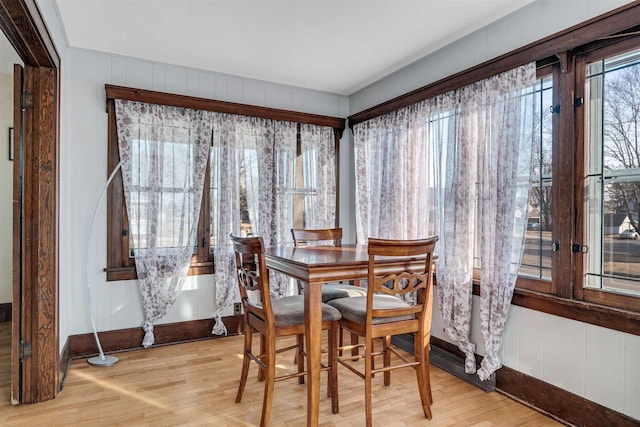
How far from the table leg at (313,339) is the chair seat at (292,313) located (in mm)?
156

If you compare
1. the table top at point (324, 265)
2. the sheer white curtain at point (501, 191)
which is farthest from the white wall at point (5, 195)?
the sheer white curtain at point (501, 191)

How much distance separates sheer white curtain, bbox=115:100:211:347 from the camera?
3.43 meters

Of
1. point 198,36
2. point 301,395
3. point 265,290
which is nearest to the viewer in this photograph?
point 265,290

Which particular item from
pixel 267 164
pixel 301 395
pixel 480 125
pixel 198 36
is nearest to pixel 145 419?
pixel 301 395

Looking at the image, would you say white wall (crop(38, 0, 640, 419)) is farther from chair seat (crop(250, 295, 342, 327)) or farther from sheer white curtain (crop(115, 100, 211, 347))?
chair seat (crop(250, 295, 342, 327))

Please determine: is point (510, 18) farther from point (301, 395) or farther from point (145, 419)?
point (145, 419)

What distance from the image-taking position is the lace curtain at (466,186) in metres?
2.57

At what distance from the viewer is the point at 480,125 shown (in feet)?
9.24

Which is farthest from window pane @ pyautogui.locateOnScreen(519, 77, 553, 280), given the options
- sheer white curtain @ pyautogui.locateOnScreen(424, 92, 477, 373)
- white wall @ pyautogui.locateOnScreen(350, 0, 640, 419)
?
sheer white curtain @ pyautogui.locateOnScreen(424, 92, 477, 373)

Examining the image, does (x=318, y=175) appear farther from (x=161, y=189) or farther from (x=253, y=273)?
(x=253, y=273)

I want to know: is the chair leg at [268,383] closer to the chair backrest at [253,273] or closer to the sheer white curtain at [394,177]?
the chair backrest at [253,273]

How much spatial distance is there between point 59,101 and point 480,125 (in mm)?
3061

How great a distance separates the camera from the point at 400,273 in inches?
88.7

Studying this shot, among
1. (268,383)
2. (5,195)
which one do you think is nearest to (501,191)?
(268,383)
